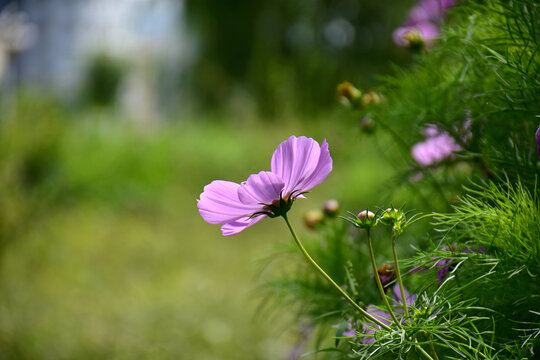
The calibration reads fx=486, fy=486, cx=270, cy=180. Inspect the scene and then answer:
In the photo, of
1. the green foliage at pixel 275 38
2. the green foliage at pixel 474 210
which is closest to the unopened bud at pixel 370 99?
the green foliage at pixel 474 210

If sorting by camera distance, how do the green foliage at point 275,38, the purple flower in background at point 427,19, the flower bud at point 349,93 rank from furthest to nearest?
the green foliage at point 275,38
the purple flower in background at point 427,19
the flower bud at point 349,93

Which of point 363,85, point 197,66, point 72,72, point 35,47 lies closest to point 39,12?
point 35,47

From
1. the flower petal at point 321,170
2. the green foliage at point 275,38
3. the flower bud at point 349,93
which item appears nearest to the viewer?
the flower petal at point 321,170

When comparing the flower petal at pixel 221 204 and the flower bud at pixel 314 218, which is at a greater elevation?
the flower petal at pixel 221 204

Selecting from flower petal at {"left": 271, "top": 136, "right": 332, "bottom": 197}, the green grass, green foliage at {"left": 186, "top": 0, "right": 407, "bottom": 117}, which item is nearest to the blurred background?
the green grass

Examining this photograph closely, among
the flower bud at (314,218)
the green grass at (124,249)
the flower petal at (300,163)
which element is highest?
the flower petal at (300,163)

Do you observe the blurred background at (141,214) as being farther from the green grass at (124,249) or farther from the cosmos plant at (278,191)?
the cosmos plant at (278,191)

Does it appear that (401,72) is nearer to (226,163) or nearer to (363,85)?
(363,85)

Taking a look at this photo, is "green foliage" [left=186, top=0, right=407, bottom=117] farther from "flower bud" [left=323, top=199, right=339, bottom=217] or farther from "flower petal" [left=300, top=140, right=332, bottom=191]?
"flower petal" [left=300, top=140, right=332, bottom=191]
